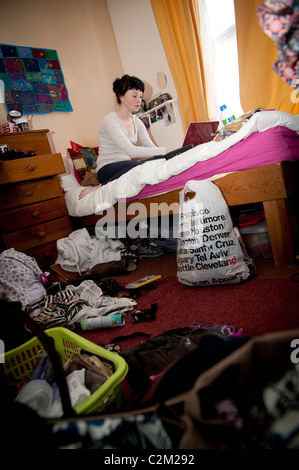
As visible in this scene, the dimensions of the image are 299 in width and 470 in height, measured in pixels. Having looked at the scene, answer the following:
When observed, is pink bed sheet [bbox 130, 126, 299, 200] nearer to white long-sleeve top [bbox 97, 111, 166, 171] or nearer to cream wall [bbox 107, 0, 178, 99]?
white long-sleeve top [bbox 97, 111, 166, 171]

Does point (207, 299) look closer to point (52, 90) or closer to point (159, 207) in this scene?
point (159, 207)

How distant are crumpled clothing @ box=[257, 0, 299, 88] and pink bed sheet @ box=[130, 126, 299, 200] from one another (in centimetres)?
70

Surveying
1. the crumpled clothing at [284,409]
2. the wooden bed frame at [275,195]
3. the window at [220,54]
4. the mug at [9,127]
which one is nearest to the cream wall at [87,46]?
the mug at [9,127]

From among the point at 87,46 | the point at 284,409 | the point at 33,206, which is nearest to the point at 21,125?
the point at 33,206

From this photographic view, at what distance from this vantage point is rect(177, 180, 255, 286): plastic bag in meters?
1.12

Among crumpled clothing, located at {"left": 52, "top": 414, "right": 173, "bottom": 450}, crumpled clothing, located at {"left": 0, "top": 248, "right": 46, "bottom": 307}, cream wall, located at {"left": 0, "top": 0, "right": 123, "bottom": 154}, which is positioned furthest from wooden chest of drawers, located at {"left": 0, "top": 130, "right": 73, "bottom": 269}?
crumpled clothing, located at {"left": 52, "top": 414, "right": 173, "bottom": 450}

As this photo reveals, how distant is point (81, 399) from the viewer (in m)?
0.50

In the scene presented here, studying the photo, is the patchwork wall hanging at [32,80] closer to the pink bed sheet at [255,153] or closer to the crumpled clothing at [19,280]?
the crumpled clothing at [19,280]

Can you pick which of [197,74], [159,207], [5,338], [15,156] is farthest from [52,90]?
[5,338]

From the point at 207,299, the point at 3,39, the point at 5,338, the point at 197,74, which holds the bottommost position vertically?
the point at 207,299

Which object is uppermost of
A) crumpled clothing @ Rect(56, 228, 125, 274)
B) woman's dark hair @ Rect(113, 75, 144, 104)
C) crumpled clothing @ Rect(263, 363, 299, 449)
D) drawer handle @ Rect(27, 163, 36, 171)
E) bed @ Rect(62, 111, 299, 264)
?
woman's dark hair @ Rect(113, 75, 144, 104)

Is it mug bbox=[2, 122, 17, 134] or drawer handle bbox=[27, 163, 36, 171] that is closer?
drawer handle bbox=[27, 163, 36, 171]
